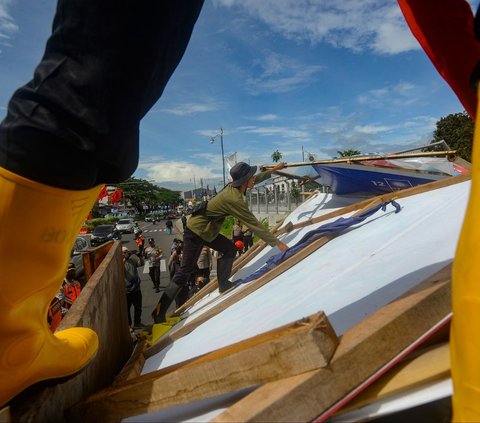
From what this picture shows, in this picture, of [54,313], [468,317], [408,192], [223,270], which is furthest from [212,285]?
[468,317]

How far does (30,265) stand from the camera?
82cm

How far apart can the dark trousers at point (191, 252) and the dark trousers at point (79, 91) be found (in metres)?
3.24

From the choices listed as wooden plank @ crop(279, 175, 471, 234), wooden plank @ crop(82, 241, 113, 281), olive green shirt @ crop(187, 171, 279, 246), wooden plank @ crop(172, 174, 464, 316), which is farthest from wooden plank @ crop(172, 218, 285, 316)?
wooden plank @ crop(82, 241, 113, 281)

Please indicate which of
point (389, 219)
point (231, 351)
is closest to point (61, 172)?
point (231, 351)

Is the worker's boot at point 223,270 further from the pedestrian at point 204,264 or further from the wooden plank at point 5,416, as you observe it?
the pedestrian at point 204,264

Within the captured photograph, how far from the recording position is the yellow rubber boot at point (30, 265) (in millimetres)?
776

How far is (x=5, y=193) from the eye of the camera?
763mm

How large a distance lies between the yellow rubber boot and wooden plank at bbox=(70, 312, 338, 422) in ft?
0.61

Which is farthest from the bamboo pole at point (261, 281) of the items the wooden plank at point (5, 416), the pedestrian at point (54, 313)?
the pedestrian at point (54, 313)

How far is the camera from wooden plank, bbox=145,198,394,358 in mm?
2358

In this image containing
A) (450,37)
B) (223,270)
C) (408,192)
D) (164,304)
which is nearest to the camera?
(450,37)

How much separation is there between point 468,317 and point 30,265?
2.85 feet

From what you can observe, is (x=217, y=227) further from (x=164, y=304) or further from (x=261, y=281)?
(x=261, y=281)

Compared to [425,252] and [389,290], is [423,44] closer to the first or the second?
[425,252]
